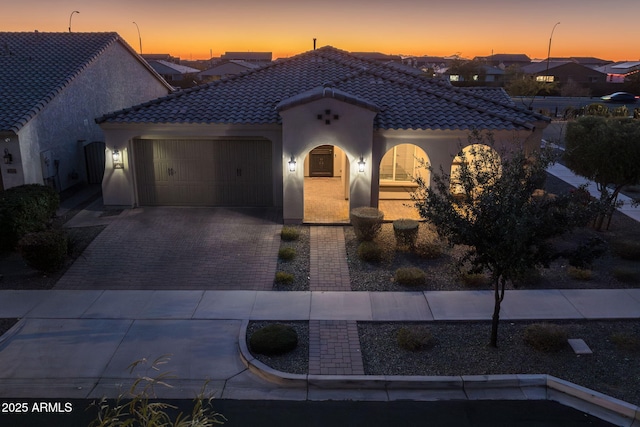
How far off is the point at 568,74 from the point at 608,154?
242ft

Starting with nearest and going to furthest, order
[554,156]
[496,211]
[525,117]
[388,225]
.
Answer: [496,211], [554,156], [388,225], [525,117]

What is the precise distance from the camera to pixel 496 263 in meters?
8.87

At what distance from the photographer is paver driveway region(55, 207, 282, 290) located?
42.3 feet

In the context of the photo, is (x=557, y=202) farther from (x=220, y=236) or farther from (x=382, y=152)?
(x=220, y=236)

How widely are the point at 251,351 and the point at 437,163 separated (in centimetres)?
1019

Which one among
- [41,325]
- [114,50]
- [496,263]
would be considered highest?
[114,50]

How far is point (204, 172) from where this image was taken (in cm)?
1872

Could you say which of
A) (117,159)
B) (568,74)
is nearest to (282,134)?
(117,159)

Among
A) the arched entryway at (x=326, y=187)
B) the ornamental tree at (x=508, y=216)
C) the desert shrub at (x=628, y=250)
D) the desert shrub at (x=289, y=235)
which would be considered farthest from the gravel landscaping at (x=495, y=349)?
the arched entryway at (x=326, y=187)

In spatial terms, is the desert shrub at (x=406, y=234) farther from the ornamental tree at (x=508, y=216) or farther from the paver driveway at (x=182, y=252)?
the ornamental tree at (x=508, y=216)

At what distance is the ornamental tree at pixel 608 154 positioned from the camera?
1513cm

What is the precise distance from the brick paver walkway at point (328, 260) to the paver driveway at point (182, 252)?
3.56 feet

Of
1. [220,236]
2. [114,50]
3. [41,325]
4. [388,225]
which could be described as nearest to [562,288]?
[388,225]

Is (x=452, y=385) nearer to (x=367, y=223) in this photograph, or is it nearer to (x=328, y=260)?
(x=328, y=260)
